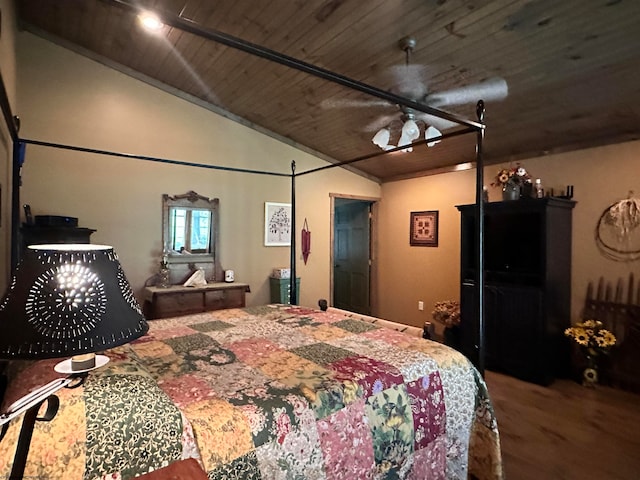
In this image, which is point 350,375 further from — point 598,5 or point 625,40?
point 625,40

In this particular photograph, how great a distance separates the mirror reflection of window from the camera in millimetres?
4055

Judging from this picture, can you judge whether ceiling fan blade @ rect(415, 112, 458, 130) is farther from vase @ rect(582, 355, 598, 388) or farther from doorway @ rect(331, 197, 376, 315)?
vase @ rect(582, 355, 598, 388)

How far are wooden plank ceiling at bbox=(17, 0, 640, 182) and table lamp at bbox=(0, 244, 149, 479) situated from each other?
1469mm

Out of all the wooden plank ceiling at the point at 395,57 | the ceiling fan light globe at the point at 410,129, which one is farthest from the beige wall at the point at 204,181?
the ceiling fan light globe at the point at 410,129

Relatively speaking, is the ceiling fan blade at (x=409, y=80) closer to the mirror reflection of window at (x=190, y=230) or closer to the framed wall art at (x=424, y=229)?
the framed wall art at (x=424, y=229)

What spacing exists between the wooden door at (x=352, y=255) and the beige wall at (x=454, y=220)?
27 cm

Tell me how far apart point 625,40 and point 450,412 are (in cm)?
241

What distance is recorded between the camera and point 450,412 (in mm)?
1599

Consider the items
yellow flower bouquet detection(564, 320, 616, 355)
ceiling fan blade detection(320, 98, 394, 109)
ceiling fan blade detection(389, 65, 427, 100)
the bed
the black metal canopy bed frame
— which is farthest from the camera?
ceiling fan blade detection(320, 98, 394, 109)

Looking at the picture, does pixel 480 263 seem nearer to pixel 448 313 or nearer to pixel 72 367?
pixel 72 367

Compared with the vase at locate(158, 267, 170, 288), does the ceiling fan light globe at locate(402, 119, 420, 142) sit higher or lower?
higher

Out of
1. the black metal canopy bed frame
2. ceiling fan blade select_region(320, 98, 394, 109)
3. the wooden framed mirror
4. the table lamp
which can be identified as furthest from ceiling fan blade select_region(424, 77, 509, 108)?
the table lamp

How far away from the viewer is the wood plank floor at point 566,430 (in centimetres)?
214

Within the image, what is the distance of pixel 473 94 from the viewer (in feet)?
9.99
